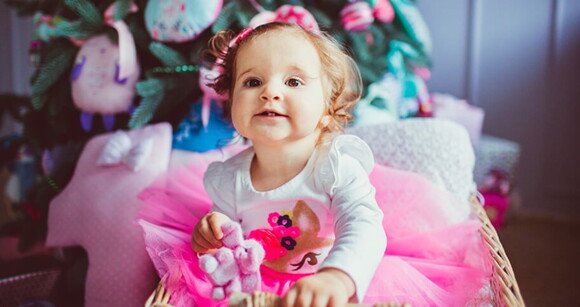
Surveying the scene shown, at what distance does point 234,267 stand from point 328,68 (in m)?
0.36

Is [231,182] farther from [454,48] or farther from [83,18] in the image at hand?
[454,48]

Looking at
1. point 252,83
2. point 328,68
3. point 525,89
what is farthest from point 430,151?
point 525,89

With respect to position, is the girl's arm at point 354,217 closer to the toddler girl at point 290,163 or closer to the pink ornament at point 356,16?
the toddler girl at point 290,163

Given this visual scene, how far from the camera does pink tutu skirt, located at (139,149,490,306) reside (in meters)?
0.78

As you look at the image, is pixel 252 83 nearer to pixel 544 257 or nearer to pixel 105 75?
pixel 105 75

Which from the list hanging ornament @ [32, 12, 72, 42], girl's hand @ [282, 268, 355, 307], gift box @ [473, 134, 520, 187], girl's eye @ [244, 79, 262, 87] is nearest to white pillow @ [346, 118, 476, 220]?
girl's eye @ [244, 79, 262, 87]

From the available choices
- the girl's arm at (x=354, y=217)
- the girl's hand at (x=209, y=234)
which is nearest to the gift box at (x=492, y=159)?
the girl's arm at (x=354, y=217)

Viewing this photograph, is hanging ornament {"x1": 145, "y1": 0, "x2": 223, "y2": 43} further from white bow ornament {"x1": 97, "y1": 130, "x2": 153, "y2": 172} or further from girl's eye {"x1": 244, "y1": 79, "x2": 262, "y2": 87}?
girl's eye {"x1": 244, "y1": 79, "x2": 262, "y2": 87}

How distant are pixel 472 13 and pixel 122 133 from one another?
5.78 feet

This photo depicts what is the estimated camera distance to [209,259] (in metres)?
0.70

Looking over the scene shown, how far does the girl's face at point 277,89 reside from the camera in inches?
30.4

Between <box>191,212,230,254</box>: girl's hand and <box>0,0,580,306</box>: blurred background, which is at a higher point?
<box>191,212,230,254</box>: girl's hand

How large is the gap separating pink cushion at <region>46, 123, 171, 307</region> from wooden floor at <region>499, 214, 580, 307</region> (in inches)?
43.8

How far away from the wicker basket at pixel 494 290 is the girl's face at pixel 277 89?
0.27 m
